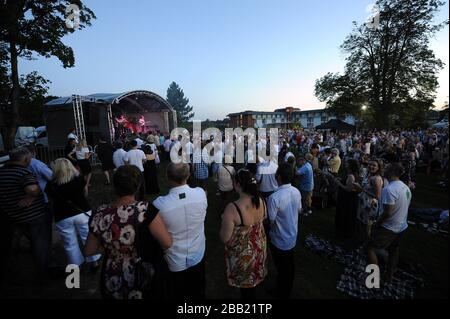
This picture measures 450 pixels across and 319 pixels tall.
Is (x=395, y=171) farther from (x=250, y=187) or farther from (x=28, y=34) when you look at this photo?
(x=28, y=34)

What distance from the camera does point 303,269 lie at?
3973 millimetres

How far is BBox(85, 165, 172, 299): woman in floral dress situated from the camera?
6.41 ft

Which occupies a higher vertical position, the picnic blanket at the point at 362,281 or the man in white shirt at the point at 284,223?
the man in white shirt at the point at 284,223

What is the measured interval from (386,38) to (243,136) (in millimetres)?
18322

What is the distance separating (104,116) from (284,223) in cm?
1551

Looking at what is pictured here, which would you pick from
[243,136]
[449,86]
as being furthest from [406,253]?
[243,136]

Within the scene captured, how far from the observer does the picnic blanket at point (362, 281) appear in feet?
11.2

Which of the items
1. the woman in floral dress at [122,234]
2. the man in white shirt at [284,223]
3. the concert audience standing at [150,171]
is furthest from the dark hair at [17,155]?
the concert audience standing at [150,171]

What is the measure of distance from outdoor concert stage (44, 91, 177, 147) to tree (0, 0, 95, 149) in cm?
274

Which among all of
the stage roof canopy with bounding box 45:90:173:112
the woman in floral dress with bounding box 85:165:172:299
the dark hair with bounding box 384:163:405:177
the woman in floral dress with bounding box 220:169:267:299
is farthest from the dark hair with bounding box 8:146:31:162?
the stage roof canopy with bounding box 45:90:173:112

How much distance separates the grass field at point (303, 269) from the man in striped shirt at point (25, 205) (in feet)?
1.53

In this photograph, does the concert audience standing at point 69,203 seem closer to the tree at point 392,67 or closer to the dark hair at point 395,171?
the dark hair at point 395,171

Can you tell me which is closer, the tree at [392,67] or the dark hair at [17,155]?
the dark hair at [17,155]

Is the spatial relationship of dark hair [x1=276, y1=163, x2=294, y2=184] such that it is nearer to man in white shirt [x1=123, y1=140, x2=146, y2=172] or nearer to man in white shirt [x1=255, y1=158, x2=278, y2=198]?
man in white shirt [x1=255, y1=158, x2=278, y2=198]
